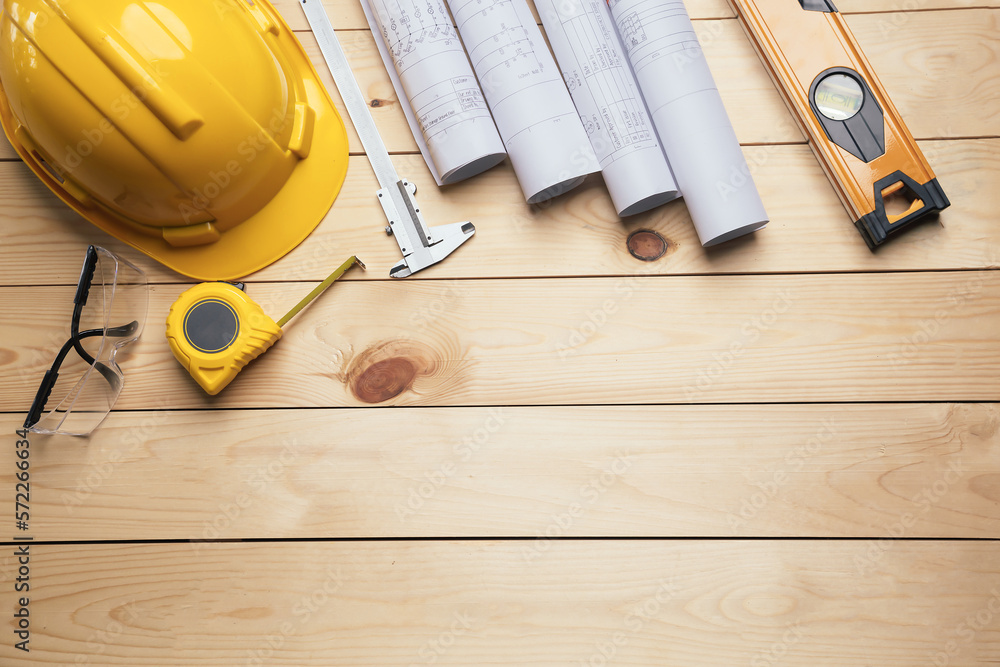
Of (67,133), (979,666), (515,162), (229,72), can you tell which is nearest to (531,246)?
(515,162)

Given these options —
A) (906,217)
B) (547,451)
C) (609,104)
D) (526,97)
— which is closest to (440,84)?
(526,97)

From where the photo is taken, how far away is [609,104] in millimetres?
716

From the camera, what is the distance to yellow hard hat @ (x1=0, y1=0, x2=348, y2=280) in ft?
1.91

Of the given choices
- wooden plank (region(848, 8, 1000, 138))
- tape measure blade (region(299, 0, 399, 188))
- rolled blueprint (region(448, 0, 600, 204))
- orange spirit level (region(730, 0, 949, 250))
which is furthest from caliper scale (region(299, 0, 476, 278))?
wooden plank (region(848, 8, 1000, 138))

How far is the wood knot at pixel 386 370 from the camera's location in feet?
2.39

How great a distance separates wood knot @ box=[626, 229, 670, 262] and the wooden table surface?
0.04 feet

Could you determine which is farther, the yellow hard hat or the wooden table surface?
the wooden table surface

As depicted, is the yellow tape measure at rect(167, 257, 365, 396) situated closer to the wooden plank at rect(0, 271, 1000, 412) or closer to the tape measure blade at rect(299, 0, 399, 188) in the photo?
the wooden plank at rect(0, 271, 1000, 412)

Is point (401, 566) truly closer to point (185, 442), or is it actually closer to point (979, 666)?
point (185, 442)

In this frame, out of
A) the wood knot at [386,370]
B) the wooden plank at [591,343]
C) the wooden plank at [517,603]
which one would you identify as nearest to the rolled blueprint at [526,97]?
the wooden plank at [591,343]

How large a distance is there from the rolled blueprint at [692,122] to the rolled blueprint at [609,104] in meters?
0.02

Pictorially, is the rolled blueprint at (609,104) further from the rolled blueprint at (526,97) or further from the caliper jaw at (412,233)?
the caliper jaw at (412,233)

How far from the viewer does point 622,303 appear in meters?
0.74

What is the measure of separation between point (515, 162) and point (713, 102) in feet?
0.82
